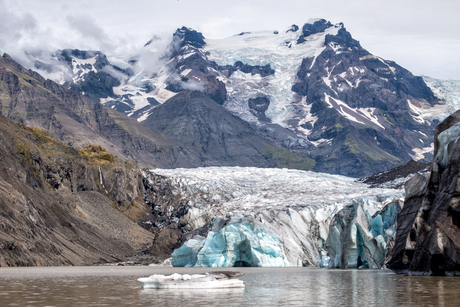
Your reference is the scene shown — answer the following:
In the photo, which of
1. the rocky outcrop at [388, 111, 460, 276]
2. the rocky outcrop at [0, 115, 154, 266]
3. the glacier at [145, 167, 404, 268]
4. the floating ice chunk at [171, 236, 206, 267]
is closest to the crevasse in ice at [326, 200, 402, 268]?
the glacier at [145, 167, 404, 268]

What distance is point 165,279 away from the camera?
33938 mm

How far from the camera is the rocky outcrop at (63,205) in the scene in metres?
79.2

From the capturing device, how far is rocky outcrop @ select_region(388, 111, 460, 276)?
36.0m

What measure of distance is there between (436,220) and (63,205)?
80.0 metres

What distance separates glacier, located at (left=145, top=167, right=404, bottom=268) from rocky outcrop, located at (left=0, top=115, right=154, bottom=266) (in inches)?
541

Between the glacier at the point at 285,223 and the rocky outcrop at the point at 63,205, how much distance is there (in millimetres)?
13735

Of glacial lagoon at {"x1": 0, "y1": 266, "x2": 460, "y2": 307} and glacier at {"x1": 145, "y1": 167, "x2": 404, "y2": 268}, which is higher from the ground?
glacier at {"x1": 145, "y1": 167, "x2": 404, "y2": 268}

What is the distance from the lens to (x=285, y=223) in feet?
267

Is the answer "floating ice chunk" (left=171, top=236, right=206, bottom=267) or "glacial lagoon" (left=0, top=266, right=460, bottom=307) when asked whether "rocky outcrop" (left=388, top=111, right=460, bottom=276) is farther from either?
"floating ice chunk" (left=171, top=236, right=206, bottom=267)

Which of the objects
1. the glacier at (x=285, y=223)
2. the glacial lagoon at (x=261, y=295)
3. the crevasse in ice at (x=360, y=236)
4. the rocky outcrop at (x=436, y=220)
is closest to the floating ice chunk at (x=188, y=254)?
the glacier at (x=285, y=223)

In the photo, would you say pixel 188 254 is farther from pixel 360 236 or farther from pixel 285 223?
pixel 360 236

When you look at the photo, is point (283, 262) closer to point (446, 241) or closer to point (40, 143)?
point (446, 241)

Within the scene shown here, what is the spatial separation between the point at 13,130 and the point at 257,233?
62.1 meters

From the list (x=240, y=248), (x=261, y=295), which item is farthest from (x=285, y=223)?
(x=261, y=295)
